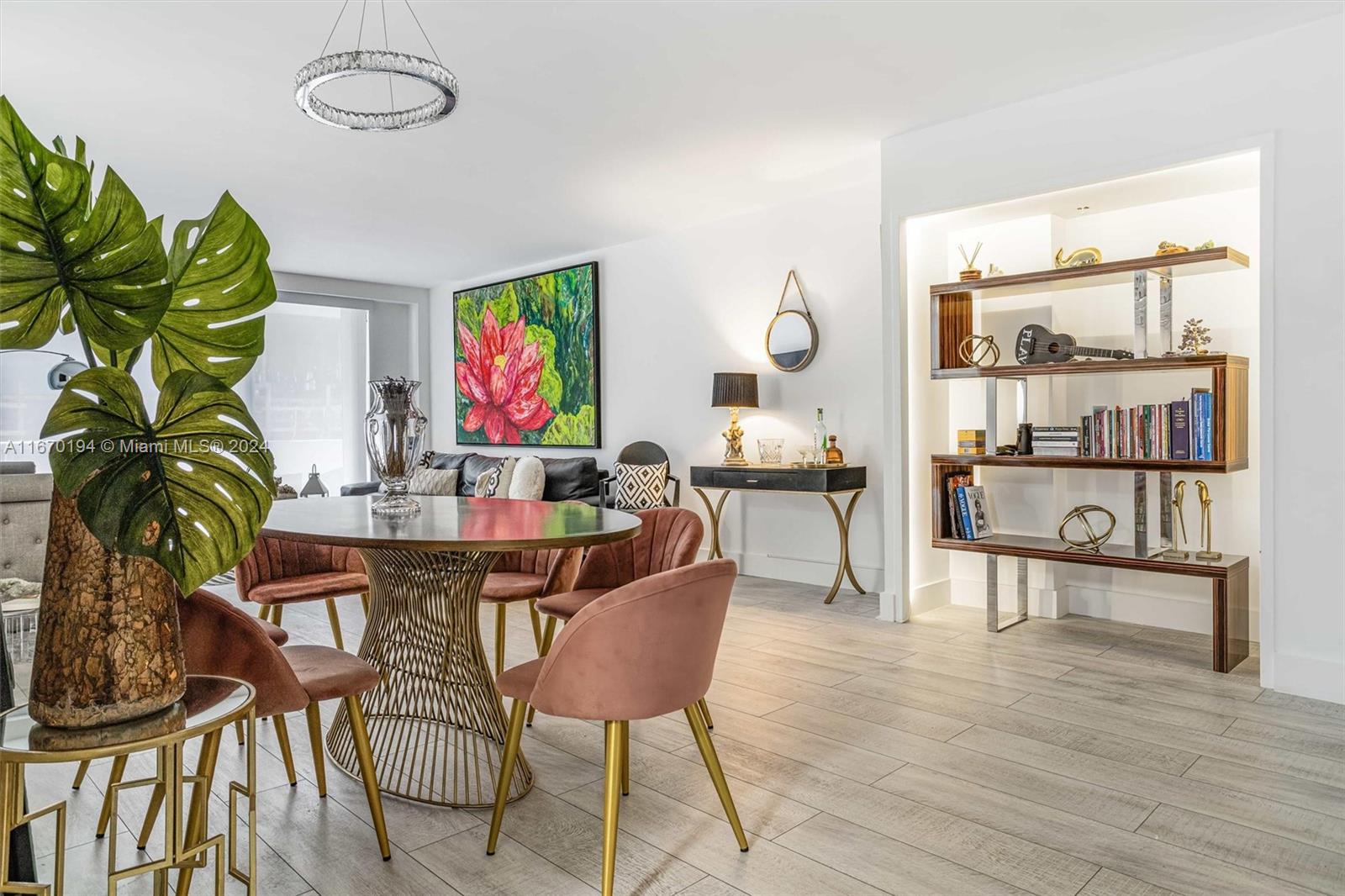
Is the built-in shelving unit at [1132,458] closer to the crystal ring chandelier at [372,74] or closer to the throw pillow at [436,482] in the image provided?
the crystal ring chandelier at [372,74]

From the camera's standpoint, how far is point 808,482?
5047 millimetres

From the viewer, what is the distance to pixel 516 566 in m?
3.28

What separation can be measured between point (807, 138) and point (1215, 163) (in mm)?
1829

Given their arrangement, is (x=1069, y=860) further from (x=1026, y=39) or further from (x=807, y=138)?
(x=807, y=138)

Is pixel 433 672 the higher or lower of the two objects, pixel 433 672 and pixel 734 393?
the lower

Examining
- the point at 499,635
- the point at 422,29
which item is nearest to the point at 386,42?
the point at 422,29

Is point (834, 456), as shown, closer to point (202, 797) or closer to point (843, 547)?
point (843, 547)

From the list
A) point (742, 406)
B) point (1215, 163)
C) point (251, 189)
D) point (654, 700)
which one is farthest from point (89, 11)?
point (1215, 163)

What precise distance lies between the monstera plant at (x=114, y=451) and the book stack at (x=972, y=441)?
3921 millimetres

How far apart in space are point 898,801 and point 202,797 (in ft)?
5.67

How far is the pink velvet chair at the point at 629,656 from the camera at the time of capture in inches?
72.2

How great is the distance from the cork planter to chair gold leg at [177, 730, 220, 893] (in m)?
0.17

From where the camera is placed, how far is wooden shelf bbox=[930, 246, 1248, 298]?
369cm

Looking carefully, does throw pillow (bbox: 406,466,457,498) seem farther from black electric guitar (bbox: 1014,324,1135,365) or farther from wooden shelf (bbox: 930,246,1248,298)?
black electric guitar (bbox: 1014,324,1135,365)
